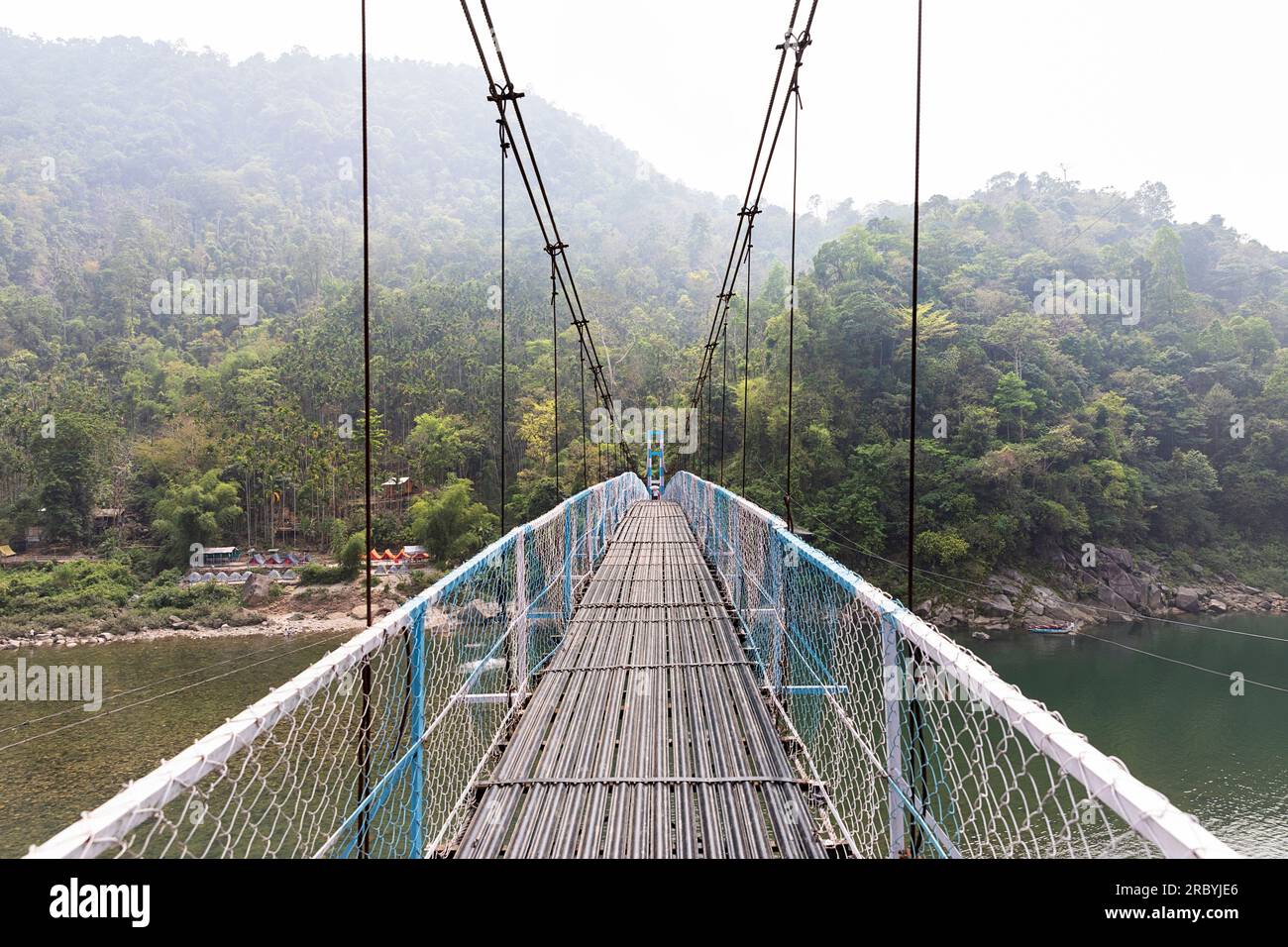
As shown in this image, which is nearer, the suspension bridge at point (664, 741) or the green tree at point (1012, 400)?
the suspension bridge at point (664, 741)

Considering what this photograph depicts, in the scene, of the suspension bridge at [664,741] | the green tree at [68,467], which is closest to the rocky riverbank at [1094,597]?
the suspension bridge at [664,741]

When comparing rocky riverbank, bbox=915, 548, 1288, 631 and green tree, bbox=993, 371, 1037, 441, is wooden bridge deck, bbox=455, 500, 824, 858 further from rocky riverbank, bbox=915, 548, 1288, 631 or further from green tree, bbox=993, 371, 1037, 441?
green tree, bbox=993, 371, 1037, 441

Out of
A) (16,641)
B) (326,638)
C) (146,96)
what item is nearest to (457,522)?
(326,638)

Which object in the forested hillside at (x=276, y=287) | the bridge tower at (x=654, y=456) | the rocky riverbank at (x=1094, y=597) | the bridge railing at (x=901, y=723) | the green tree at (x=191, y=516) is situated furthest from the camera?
the forested hillside at (x=276, y=287)

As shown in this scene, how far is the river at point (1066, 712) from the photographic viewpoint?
10109mm

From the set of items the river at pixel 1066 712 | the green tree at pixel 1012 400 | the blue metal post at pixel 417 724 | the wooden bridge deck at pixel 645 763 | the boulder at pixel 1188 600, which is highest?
the green tree at pixel 1012 400

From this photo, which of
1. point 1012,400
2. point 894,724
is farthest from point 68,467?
point 1012,400

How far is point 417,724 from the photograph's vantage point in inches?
61.0

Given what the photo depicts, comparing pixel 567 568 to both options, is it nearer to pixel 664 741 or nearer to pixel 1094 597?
pixel 664 741

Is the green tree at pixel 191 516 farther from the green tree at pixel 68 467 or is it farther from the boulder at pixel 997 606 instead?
the boulder at pixel 997 606

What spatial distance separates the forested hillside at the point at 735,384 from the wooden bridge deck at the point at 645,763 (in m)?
16.6

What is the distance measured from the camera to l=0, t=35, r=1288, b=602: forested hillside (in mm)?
20938
